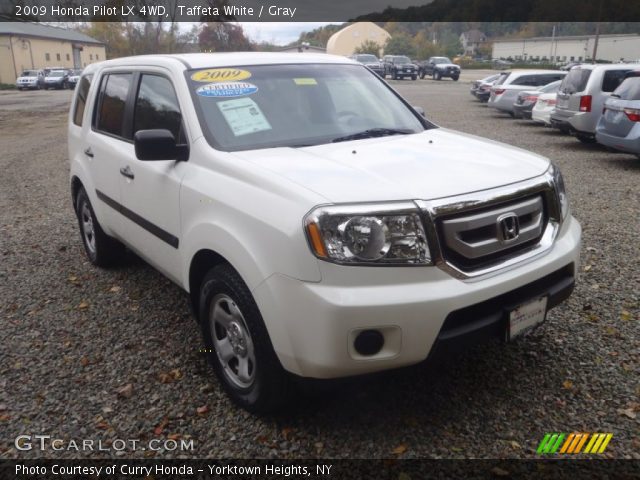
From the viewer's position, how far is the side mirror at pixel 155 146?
3.14 m

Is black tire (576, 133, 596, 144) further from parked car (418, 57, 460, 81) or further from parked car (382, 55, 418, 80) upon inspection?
parked car (418, 57, 460, 81)

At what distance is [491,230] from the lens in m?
2.67

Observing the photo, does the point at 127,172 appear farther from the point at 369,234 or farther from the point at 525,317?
the point at 525,317

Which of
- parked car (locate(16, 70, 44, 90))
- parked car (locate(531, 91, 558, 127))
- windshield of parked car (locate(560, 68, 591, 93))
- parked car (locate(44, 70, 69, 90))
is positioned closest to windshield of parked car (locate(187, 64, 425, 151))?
windshield of parked car (locate(560, 68, 591, 93))

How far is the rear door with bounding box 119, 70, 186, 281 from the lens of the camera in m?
3.40

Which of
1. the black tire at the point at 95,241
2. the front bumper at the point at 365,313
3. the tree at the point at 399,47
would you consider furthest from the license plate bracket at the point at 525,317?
the tree at the point at 399,47

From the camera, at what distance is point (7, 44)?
5578 centimetres

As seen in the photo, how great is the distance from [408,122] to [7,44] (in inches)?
2497

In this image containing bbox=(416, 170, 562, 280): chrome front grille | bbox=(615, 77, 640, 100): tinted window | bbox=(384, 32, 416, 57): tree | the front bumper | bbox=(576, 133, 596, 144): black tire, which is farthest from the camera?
bbox=(384, 32, 416, 57): tree

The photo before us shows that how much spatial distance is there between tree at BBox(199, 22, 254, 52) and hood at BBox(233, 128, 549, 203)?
52.9 metres

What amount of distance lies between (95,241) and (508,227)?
3.78 meters

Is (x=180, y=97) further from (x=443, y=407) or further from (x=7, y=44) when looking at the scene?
(x=7, y=44)

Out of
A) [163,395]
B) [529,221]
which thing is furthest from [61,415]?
[529,221]

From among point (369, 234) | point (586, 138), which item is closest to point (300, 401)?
point (369, 234)
